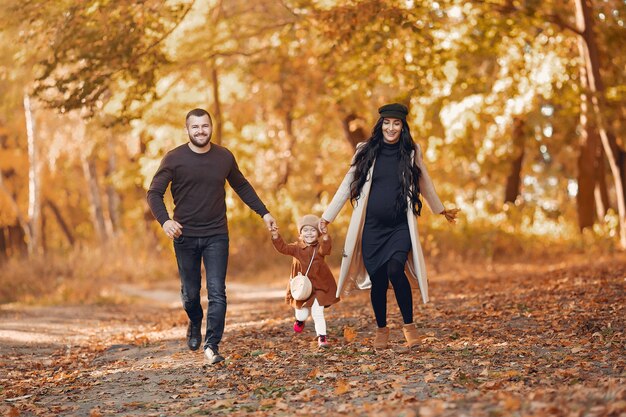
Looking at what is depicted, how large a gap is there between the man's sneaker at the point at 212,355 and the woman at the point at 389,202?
4.30 ft

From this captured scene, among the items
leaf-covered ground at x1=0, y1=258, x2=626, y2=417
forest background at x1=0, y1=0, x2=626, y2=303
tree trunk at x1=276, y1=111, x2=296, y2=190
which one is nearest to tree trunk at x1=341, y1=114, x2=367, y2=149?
forest background at x1=0, y1=0, x2=626, y2=303

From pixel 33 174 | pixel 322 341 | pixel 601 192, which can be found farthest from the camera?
pixel 33 174

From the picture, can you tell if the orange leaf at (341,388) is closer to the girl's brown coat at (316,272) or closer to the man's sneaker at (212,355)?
the man's sneaker at (212,355)

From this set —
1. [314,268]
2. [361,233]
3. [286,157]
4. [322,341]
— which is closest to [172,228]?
[314,268]

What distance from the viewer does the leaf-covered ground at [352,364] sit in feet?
21.9

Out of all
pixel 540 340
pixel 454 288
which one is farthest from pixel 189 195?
pixel 454 288

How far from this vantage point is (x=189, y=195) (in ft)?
28.8

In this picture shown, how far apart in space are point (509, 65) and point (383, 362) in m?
14.5

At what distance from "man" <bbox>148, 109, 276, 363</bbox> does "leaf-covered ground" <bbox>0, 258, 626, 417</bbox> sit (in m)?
0.62

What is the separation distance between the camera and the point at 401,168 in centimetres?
873

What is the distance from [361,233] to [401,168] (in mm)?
705

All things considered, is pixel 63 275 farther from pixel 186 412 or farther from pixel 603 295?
pixel 186 412

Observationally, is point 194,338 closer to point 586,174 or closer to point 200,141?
point 200,141

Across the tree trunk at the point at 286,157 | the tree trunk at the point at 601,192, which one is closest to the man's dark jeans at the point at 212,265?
the tree trunk at the point at 601,192
